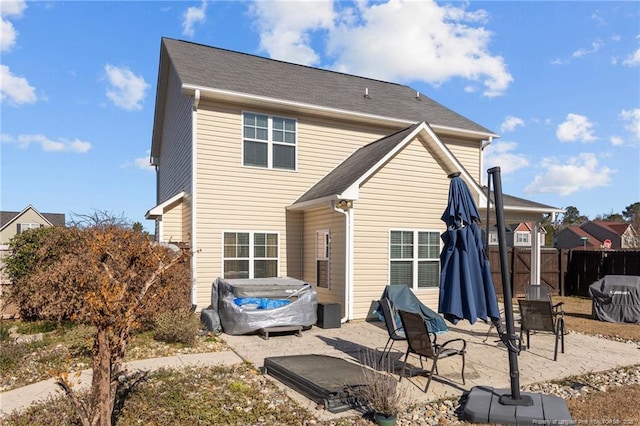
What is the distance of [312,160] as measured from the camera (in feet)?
42.3

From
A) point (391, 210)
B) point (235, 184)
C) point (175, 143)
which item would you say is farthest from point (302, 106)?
A: point (175, 143)

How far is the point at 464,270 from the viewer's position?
5660mm

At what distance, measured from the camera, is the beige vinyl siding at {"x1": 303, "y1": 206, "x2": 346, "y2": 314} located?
10.6 metres

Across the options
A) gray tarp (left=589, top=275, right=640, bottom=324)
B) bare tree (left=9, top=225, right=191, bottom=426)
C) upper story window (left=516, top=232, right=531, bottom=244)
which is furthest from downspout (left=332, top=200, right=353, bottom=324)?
upper story window (left=516, top=232, right=531, bottom=244)

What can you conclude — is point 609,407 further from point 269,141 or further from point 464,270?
point 269,141

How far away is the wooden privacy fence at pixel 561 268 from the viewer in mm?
16703

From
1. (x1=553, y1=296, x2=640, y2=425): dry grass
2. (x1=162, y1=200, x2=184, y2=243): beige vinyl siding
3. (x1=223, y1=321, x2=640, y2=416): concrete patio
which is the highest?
(x1=162, y1=200, x2=184, y2=243): beige vinyl siding

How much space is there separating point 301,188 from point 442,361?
703 cm

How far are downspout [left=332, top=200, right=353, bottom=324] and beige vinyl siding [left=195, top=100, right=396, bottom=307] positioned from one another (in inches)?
102

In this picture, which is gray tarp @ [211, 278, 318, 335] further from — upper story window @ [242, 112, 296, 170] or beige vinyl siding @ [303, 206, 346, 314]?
upper story window @ [242, 112, 296, 170]

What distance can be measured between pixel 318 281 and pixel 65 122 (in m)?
9.52

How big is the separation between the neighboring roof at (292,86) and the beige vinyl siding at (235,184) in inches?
23.8

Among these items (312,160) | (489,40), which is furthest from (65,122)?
(489,40)

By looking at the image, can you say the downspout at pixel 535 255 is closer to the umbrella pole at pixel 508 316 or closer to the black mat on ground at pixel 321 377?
the black mat on ground at pixel 321 377
